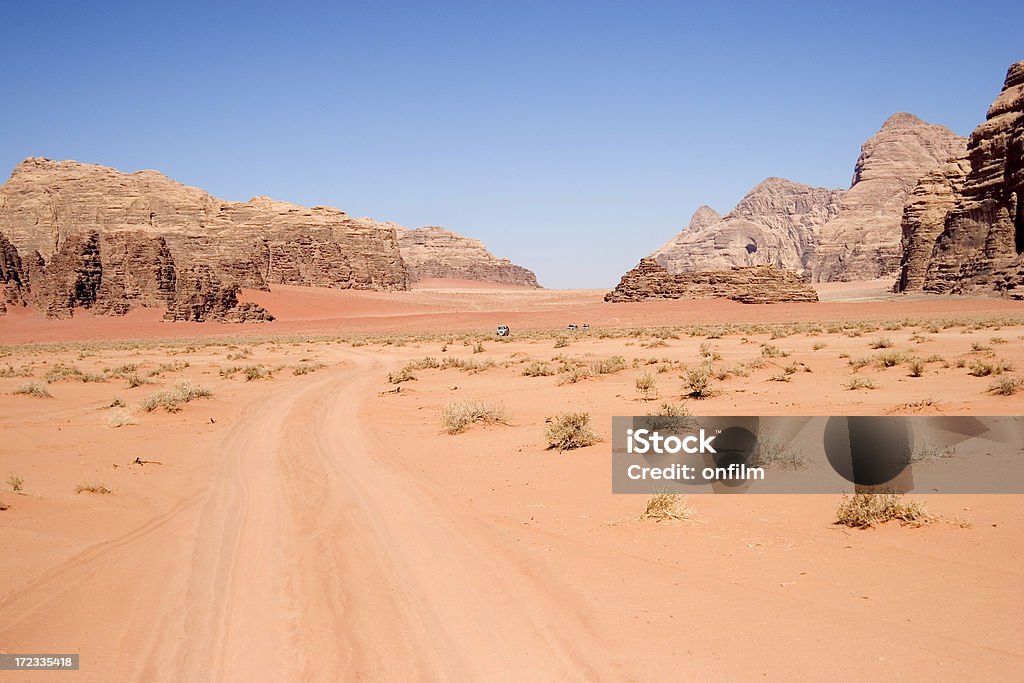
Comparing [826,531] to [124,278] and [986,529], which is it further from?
[124,278]

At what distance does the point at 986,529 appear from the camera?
511cm

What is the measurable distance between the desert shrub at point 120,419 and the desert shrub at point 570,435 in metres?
8.11

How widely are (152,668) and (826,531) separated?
4.82 m

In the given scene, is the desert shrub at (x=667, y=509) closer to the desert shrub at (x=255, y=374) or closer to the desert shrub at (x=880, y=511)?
the desert shrub at (x=880, y=511)

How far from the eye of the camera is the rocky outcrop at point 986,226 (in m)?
51.1

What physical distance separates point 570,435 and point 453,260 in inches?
6472

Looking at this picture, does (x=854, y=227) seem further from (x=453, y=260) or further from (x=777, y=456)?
(x=777, y=456)

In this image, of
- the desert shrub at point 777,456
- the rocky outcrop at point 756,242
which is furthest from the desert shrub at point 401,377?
the rocky outcrop at point 756,242

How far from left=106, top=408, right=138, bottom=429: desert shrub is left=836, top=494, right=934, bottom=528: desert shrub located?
12.0 meters

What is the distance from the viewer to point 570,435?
9461 mm

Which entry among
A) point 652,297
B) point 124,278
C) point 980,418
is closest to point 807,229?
point 652,297

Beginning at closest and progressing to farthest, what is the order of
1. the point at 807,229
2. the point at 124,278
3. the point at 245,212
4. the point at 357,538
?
the point at 357,538
the point at 124,278
the point at 245,212
the point at 807,229

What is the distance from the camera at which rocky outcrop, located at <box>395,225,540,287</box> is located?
167 meters

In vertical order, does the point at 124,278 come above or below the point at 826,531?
above
